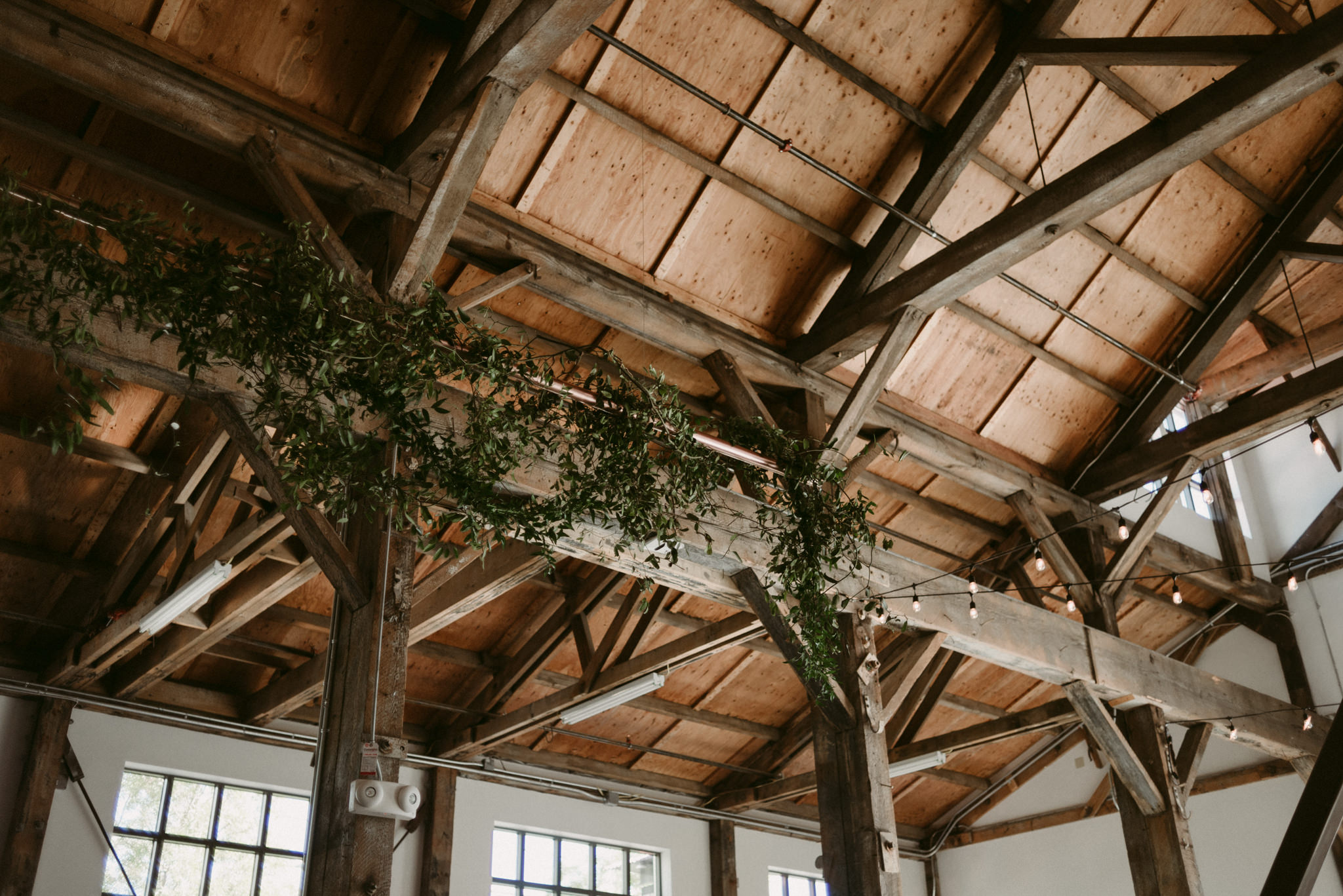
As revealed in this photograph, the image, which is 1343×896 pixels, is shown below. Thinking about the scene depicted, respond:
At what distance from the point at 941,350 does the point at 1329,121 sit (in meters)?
3.40

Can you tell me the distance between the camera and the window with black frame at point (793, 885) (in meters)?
11.9

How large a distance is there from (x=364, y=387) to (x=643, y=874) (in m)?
8.41

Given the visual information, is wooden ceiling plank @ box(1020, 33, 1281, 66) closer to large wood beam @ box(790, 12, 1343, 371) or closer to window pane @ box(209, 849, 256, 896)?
large wood beam @ box(790, 12, 1343, 371)

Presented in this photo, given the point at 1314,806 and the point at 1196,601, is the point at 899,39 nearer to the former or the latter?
the point at 1314,806

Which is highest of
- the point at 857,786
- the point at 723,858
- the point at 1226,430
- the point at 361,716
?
the point at 1226,430

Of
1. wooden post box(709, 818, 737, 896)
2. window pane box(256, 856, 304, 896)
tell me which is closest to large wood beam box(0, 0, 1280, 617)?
wooden post box(709, 818, 737, 896)

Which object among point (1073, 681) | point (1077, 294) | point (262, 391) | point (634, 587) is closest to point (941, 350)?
point (1077, 294)

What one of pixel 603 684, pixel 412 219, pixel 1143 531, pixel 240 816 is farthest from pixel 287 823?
pixel 1143 531

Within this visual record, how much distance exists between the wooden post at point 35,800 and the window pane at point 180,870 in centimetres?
94

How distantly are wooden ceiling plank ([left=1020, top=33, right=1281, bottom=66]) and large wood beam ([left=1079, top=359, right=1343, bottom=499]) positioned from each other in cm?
263

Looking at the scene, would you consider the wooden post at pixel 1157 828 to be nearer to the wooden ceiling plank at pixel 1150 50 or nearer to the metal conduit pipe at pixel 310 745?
the wooden ceiling plank at pixel 1150 50

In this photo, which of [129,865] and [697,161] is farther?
[129,865]

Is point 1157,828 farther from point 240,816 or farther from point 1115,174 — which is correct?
Result: point 240,816

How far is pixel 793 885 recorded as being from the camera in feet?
39.5
